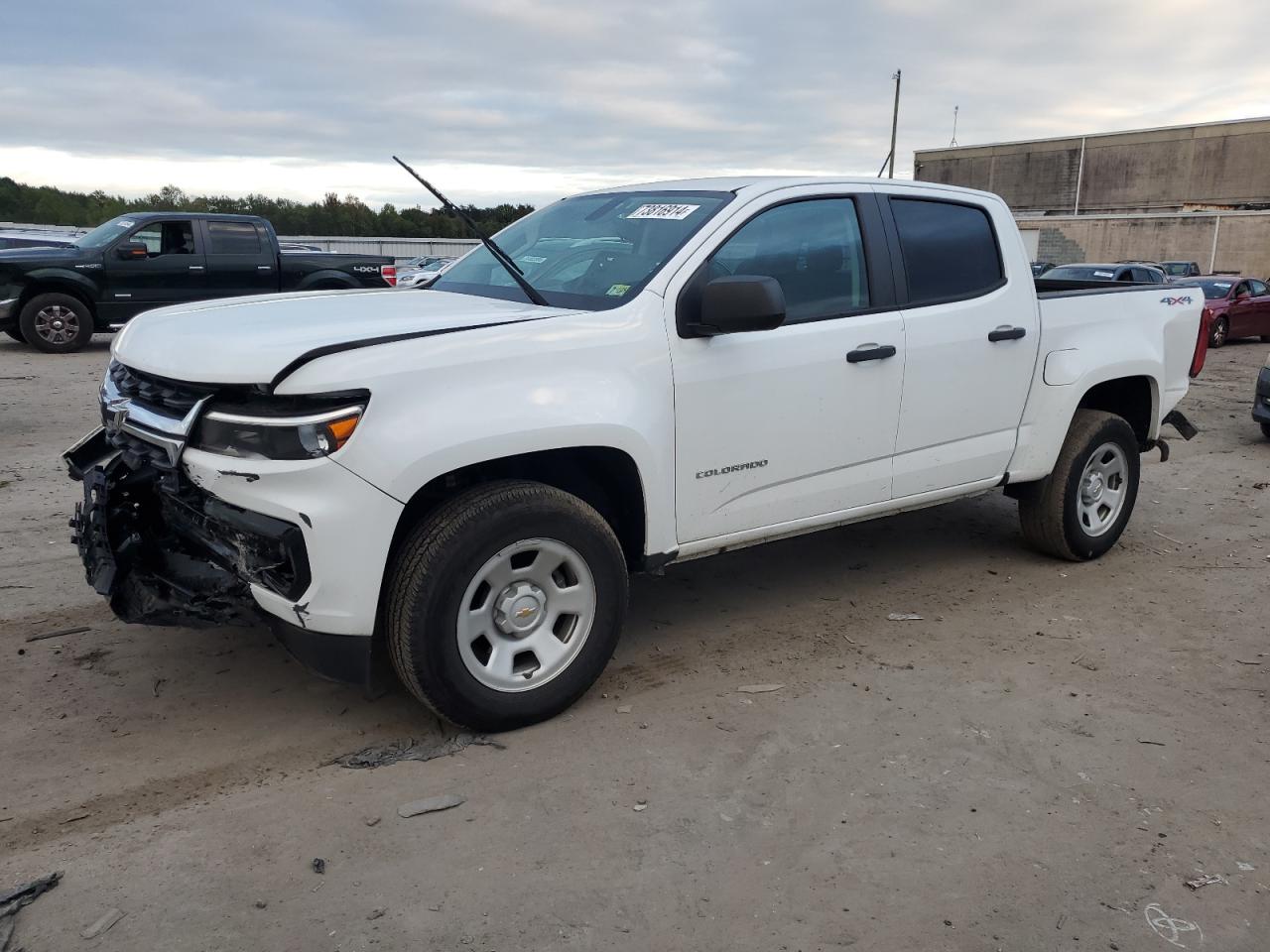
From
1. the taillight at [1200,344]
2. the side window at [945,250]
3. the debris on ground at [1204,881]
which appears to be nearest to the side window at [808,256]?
the side window at [945,250]

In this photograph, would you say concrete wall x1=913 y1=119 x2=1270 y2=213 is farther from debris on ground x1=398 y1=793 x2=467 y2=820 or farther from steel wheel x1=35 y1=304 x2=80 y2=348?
debris on ground x1=398 y1=793 x2=467 y2=820

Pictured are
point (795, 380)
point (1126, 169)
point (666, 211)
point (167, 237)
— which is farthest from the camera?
point (1126, 169)

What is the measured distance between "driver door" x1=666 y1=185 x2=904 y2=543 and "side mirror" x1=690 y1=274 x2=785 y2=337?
0.61 ft

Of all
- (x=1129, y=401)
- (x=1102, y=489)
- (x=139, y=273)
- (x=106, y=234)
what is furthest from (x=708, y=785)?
(x=106, y=234)

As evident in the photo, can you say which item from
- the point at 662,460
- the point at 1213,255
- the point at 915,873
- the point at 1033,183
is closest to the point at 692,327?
the point at 662,460

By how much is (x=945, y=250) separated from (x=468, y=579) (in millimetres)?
2844

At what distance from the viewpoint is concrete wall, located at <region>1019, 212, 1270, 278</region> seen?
40.5 meters

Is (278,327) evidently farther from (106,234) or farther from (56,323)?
(106,234)

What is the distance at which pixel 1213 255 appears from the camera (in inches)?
1634

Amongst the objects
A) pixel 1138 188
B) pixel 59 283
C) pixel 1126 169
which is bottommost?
pixel 59 283

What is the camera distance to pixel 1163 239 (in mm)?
42781

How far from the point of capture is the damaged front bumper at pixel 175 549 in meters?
3.24

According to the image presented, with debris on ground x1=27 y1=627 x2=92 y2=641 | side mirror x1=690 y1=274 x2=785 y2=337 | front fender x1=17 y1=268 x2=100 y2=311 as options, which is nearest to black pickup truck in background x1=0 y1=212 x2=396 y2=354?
front fender x1=17 y1=268 x2=100 y2=311

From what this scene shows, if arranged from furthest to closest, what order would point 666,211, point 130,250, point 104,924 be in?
point 130,250
point 666,211
point 104,924
